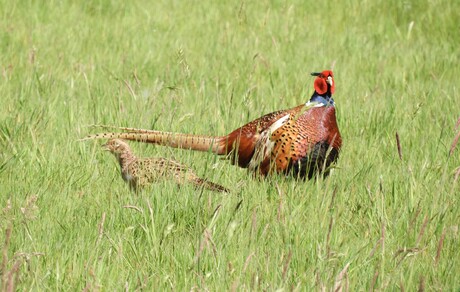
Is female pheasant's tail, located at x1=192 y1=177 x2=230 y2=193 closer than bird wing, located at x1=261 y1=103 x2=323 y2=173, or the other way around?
female pheasant's tail, located at x1=192 y1=177 x2=230 y2=193

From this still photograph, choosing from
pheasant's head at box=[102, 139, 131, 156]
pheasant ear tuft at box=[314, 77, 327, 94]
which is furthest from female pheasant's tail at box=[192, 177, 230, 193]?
pheasant ear tuft at box=[314, 77, 327, 94]

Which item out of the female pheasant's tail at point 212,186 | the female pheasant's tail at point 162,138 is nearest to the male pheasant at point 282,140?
the female pheasant's tail at point 162,138

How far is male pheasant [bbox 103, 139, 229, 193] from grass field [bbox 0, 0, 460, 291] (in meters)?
0.07

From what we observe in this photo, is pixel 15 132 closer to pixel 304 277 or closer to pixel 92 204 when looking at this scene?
pixel 92 204

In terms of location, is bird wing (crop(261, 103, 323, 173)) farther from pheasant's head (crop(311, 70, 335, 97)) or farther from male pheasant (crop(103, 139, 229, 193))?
male pheasant (crop(103, 139, 229, 193))

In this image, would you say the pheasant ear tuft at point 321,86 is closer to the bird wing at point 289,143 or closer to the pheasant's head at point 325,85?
the pheasant's head at point 325,85

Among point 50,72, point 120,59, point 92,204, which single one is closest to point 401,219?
point 92,204

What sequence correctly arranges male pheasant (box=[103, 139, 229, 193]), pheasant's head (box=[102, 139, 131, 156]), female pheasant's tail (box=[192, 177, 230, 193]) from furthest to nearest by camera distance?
pheasant's head (box=[102, 139, 131, 156])
male pheasant (box=[103, 139, 229, 193])
female pheasant's tail (box=[192, 177, 230, 193])

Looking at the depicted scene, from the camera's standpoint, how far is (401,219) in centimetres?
372

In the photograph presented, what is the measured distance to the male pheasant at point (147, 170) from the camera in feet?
13.1

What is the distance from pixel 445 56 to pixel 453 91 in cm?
106

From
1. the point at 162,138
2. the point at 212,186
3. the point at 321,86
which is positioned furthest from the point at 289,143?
the point at 212,186

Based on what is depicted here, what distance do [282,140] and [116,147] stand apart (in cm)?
95

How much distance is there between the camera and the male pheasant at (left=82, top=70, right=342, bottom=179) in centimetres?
468
